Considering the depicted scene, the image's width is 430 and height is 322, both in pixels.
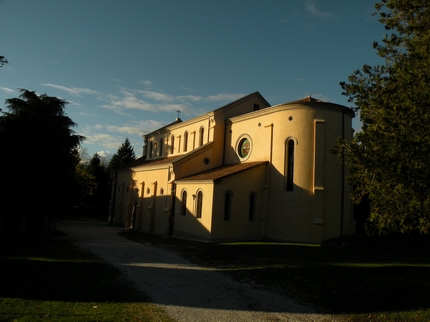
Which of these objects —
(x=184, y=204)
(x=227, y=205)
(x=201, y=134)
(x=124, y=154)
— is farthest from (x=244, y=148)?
(x=124, y=154)

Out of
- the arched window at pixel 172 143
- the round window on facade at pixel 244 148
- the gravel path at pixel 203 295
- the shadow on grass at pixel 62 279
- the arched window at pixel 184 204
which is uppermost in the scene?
the arched window at pixel 172 143

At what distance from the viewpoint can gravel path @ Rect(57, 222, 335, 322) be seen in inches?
324

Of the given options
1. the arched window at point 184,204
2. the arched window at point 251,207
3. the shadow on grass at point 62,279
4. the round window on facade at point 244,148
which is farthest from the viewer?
the round window on facade at point 244,148

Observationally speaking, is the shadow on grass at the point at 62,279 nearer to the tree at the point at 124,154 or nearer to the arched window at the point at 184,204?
the arched window at the point at 184,204

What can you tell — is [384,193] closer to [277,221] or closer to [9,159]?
[277,221]

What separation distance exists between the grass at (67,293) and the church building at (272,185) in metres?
12.0

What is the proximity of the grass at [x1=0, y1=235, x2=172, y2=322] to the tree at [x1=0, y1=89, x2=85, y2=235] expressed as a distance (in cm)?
870

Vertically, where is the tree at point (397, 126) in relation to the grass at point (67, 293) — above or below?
above

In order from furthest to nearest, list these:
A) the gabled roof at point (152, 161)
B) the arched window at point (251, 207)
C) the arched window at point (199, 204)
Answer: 1. the gabled roof at point (152, 161)
2. the arched window at point (251, 207)
3. the arched window at point (199, 204)

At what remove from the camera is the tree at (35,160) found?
2311 cm

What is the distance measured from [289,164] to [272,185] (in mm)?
2077

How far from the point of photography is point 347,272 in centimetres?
1255

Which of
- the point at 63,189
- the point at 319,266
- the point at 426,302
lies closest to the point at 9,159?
the point at 63,189

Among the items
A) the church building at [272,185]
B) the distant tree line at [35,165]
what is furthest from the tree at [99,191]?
the distant tree line at [35,165]
